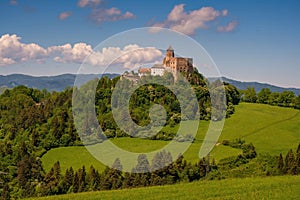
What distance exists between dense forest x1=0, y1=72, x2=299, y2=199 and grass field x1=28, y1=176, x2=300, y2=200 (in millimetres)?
5302

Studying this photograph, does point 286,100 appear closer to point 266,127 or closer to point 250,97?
point 250,97

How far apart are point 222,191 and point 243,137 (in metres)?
35.0

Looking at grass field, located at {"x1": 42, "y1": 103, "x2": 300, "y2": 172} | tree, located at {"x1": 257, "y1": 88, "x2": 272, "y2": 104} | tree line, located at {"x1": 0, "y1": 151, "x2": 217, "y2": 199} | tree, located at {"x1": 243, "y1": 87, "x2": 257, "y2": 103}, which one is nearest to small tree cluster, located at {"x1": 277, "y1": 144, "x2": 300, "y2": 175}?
tree line, located at {"x1": 0, "y1": 151, "x2": 217, "y2": 199}

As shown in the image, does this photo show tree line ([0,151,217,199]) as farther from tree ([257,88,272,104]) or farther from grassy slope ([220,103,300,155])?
tree ([257,88,272,104])

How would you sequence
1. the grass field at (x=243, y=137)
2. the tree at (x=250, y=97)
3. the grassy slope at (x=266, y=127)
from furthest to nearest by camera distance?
the tree at (x=250, y=97) < the grassy slope at (x=266, y=127) < the grass field at (x=243, y=137)

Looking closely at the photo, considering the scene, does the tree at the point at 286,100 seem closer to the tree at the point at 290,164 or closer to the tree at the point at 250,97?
the tree at the point at 250,97

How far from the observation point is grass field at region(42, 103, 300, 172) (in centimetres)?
4566

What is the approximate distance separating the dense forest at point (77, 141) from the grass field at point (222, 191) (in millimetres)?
5302

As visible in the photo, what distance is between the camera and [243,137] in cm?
5422

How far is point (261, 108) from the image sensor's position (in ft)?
235

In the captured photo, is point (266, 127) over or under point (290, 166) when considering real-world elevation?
over

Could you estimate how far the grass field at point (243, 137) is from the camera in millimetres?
45656

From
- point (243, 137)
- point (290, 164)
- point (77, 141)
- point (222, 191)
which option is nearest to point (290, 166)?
point (290, 164)

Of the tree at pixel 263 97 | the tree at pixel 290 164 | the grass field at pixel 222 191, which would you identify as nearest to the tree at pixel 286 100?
the tree at pixel 263 97
